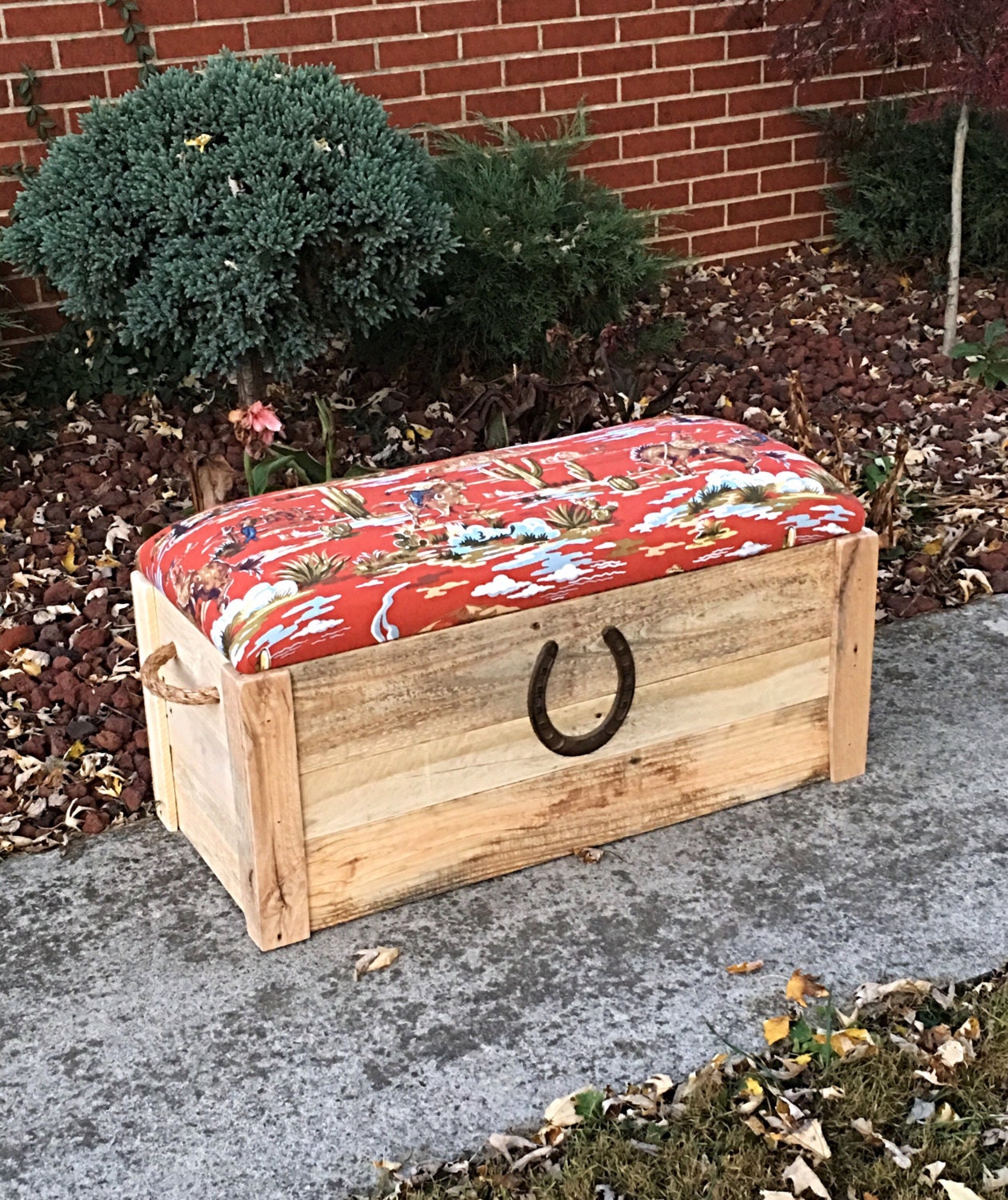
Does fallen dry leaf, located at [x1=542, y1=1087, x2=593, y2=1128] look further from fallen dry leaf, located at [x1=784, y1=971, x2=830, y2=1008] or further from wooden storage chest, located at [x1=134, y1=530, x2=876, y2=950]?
wooden storage chest, located at [x1=134, y1=530, x2=876, y2=950]

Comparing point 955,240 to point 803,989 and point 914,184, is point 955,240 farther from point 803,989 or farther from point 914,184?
point 803,989

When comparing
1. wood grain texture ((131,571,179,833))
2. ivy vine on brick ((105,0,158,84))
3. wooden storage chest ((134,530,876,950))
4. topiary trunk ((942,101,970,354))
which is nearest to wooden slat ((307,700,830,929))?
wooden storage chest ((134,530,876,950))

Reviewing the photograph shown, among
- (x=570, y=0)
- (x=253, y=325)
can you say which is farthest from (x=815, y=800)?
(x=570, y=0)

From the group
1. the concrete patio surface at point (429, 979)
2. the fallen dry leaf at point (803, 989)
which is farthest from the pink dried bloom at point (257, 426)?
the fallen dry leaf at point (803, 989)

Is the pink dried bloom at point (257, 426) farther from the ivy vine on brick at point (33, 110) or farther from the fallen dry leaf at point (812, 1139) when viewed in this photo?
the fallen dry leaf at point (812, 1139)

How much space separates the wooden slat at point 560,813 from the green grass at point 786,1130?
60 centimetres

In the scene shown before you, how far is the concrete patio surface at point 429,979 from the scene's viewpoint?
7.06ft

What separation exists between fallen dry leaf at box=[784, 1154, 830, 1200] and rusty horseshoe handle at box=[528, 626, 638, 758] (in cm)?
87

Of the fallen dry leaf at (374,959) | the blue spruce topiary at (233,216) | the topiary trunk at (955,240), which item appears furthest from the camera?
the topiary trunk at (955,240)

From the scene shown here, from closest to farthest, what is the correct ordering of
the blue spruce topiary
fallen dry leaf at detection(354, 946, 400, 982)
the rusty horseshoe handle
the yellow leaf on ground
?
the yellow leaf on ground, fallen dry leaf at detection(354, 946, 400, 982), the rusty horseshoe handle, the blue spruce topiary

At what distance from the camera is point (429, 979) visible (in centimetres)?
248

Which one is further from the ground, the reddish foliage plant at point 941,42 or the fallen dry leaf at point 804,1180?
the reddish foliage plant at point 941,42

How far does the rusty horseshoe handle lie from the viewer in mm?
2609

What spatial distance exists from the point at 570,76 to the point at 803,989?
3.86 metres
